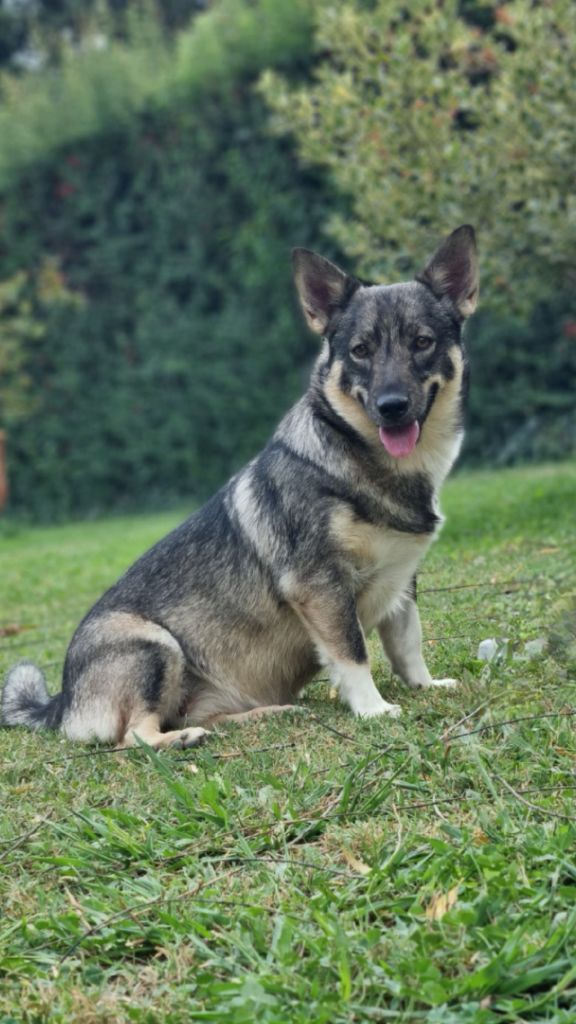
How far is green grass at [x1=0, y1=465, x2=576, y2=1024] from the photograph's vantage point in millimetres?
2639

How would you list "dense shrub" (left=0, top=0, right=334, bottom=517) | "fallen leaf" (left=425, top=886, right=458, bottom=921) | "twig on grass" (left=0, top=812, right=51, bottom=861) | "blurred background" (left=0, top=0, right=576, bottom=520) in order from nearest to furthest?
"fallen leaf" (left=425, top=886, right=458, bottom=921)
"twig on grass" (left=0, top=812, right=51, bottom=861)
"blurred background" (left=0, top=0, right=576, bottom=520)
"dense shrub" (left=0, top=0, right=334, bottom=517)

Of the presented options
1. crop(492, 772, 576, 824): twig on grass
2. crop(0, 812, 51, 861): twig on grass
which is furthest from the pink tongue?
crop(0, 812, 51, 861): twig on grass

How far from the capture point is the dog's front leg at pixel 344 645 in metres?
4.21

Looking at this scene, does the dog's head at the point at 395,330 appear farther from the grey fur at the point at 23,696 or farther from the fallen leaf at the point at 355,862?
the grey fur at the point at 23,696

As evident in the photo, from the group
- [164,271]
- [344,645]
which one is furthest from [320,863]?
[164,271]

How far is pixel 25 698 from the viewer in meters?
4.96

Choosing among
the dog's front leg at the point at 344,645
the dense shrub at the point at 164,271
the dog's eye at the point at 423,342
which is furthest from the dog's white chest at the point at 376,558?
the dense shrub at the point at 164,271

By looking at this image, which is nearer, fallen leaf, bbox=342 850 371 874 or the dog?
fallen leaf, bbox=342 850 371 874

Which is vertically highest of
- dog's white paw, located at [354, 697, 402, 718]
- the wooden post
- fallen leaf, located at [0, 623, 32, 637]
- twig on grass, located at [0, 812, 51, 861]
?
twig on grass, located at [0, 812, 51, 861]

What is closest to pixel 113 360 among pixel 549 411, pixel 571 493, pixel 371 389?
pixel 549 411

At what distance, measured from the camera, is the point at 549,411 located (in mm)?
12594

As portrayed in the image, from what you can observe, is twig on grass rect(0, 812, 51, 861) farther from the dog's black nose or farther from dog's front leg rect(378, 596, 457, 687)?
the dog's black nose

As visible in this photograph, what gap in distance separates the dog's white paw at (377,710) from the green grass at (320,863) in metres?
0.06

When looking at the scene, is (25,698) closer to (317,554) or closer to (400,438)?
(317,554)
